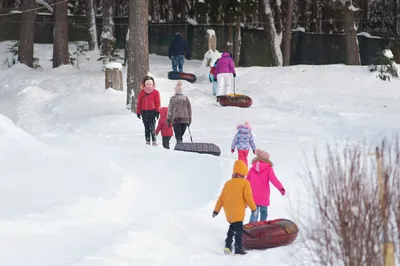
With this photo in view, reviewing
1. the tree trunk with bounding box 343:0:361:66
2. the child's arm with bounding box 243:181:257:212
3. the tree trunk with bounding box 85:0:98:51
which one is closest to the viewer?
the child's arm with bounding box 243:181:257:212

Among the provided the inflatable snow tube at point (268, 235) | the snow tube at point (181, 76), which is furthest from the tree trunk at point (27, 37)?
the inflatable snow tube at point (268, 235)

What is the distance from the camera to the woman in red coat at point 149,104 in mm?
16141

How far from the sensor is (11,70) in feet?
96.9

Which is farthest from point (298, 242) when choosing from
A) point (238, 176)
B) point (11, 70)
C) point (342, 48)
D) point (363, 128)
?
point (342, 48)

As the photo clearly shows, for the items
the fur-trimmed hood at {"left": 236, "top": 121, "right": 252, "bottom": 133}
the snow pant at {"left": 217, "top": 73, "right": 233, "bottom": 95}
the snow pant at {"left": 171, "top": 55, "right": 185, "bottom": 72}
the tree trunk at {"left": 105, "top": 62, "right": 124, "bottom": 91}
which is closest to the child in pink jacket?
the fur-trimmed hood at {"left": 236, "top": 121, "right": 252, "bottom": 133}

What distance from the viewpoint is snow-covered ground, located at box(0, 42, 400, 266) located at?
9156 mm

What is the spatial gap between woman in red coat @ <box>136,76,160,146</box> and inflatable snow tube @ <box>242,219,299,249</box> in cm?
660

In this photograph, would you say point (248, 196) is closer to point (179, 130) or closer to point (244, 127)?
point (244, 127)

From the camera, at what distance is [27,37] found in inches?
1186

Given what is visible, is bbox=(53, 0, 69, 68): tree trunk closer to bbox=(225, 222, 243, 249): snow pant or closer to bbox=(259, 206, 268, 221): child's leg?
bbox=(259, 206, 268, 221): child's leg

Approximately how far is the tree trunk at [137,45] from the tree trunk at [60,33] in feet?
27.5

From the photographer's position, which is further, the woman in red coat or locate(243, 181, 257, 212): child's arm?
the woman in red coat

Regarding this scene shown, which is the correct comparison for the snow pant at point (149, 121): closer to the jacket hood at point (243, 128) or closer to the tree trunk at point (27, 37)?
the jacket hood at point (243, 128)

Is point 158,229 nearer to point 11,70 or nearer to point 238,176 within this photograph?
point 238,176
